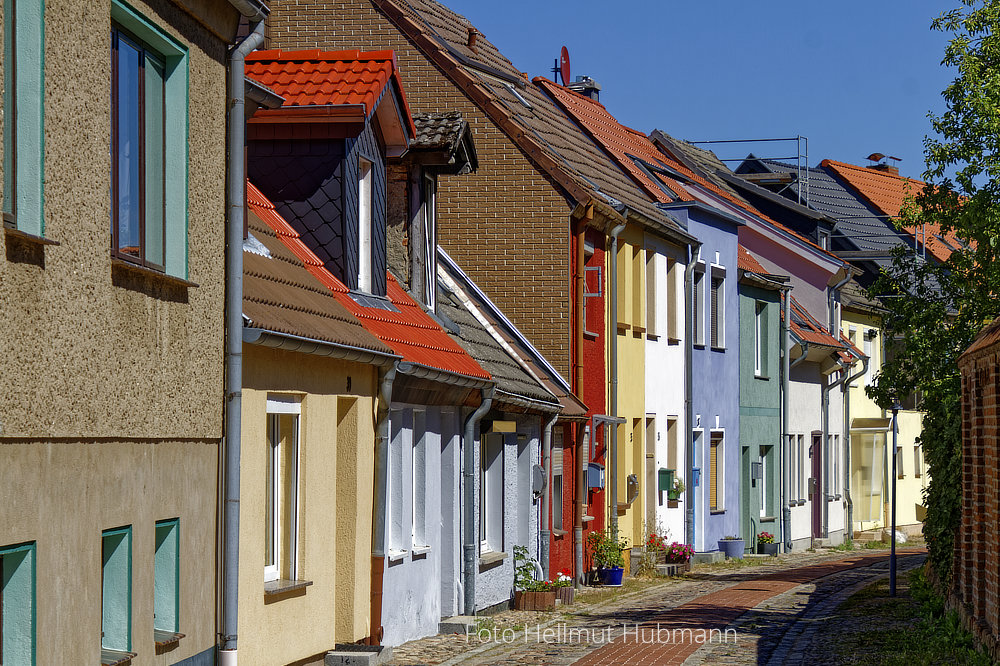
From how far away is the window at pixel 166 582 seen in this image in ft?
27.7

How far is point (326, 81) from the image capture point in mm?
13570

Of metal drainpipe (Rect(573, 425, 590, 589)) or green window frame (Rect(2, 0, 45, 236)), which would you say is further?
metal drainpipe (Rect(573, 425, 590, 589))

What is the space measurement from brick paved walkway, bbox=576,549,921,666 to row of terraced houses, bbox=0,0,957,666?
185 cm

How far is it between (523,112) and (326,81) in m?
10.6

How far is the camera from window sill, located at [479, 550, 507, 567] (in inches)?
656

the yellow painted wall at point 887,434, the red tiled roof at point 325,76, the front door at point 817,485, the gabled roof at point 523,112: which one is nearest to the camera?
the red tiled roof at point 325,76

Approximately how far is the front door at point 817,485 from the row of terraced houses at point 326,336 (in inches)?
169

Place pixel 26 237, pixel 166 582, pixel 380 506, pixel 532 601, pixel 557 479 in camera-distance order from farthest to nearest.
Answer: pixel 557 479 < pixel 532 601 < pixel 380 506 < pixel 166 582 < pixel 26 237

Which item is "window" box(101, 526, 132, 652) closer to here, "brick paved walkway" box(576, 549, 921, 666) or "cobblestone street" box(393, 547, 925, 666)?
"cobblestone street" box(393, 547, 925, 666)

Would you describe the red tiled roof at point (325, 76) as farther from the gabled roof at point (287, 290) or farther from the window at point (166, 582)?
the window at point (166, 582)

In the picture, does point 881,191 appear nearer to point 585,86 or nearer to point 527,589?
point 585,86

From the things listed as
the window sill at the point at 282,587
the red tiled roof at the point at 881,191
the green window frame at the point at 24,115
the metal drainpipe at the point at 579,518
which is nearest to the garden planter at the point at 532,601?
the metal drainpipe at the point at 579,518

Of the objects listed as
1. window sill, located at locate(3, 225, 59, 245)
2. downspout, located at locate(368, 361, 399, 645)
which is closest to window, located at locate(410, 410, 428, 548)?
downspout, located at locate(368, 361, 399, 645)

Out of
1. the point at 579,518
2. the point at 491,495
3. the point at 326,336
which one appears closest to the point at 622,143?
the point at 579,518
